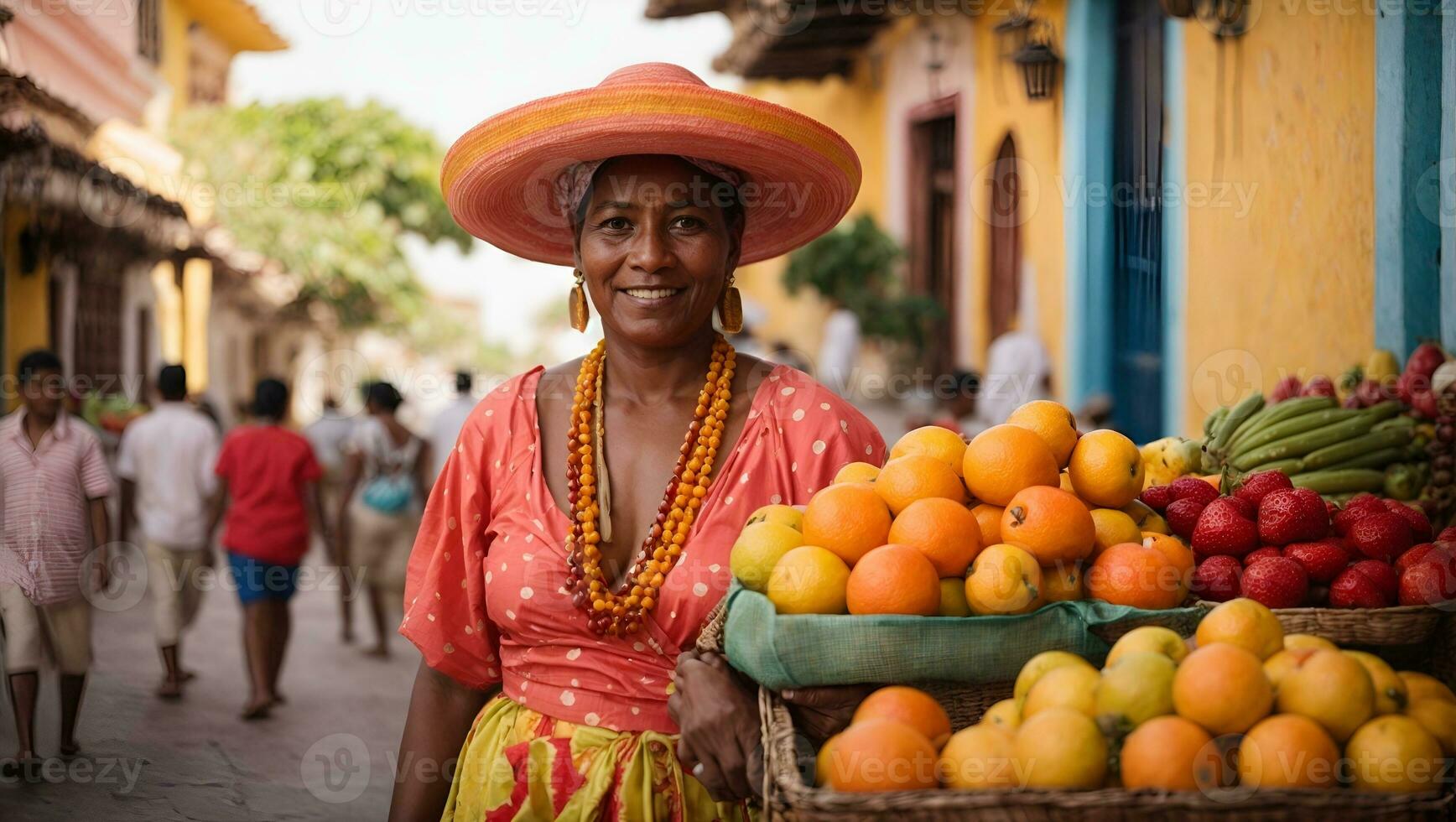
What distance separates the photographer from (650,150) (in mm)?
2701

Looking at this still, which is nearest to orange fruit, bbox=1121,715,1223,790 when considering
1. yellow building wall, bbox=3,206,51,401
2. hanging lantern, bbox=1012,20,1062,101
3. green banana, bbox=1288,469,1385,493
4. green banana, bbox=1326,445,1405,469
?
green banana, bbox=1288,469,1385,493

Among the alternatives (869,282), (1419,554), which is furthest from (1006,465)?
(869,282)

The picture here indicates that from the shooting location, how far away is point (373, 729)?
702 cm

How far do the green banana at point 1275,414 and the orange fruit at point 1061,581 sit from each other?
2.08 meters

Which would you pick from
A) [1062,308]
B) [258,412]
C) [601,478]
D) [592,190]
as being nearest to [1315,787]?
[601,478]

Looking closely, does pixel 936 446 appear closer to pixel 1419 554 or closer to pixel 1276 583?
pixel 1276 583

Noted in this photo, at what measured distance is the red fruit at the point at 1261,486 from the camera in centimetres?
246

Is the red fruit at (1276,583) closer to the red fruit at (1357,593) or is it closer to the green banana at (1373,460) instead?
the red fruit at (1357,593)

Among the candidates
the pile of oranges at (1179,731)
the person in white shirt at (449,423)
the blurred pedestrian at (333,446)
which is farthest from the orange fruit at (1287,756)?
the blurred pedestrian at (333,446)

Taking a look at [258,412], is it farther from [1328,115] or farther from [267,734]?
[1328,115]

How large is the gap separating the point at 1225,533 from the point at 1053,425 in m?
0.36

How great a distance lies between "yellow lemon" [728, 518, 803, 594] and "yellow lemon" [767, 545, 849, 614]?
0.05 metres

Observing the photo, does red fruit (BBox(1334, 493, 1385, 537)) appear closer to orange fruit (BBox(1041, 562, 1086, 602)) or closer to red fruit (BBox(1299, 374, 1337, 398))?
orange fruit (BBox(1041, 562, 1086, 602))

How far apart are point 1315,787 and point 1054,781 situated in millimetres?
356
